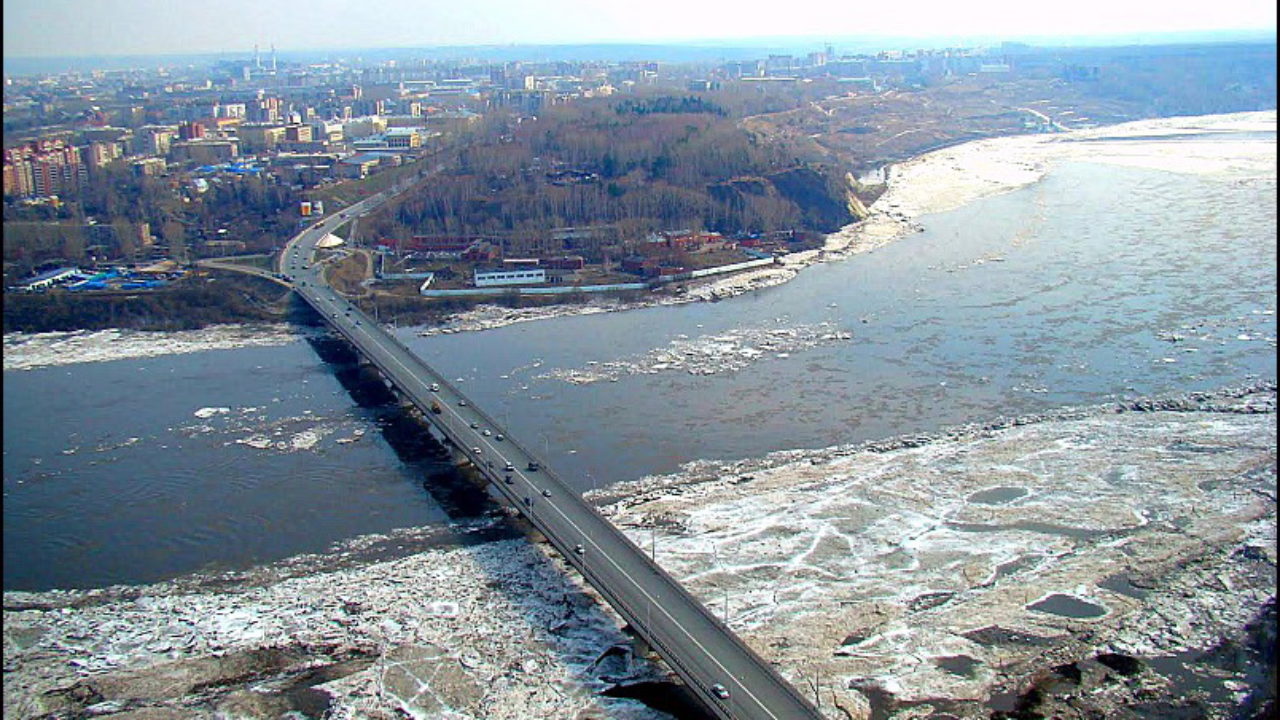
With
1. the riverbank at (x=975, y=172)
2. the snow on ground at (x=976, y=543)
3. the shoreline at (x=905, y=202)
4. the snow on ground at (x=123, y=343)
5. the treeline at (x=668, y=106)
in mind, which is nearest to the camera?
the snow on ground at (x=976, y=543)

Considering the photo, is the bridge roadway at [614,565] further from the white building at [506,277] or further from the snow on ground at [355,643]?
the white building at [506,277]

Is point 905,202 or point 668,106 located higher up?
point 668,106

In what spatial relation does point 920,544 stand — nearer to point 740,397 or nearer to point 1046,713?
point 1046,713

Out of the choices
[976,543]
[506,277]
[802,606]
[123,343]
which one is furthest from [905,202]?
[802,606]

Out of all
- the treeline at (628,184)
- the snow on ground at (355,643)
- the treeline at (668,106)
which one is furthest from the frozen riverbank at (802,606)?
the treeline at (668,106)

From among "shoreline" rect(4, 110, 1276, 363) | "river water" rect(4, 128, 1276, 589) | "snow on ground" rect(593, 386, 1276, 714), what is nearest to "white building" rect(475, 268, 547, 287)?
"shoreline" rect(4, 110, 1276, 363)

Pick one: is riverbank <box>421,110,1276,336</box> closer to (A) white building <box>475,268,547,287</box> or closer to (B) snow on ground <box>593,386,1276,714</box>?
(A) white building <box>475,268,547,287</box>

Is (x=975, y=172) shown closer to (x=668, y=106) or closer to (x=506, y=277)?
(x=668, y=106)
